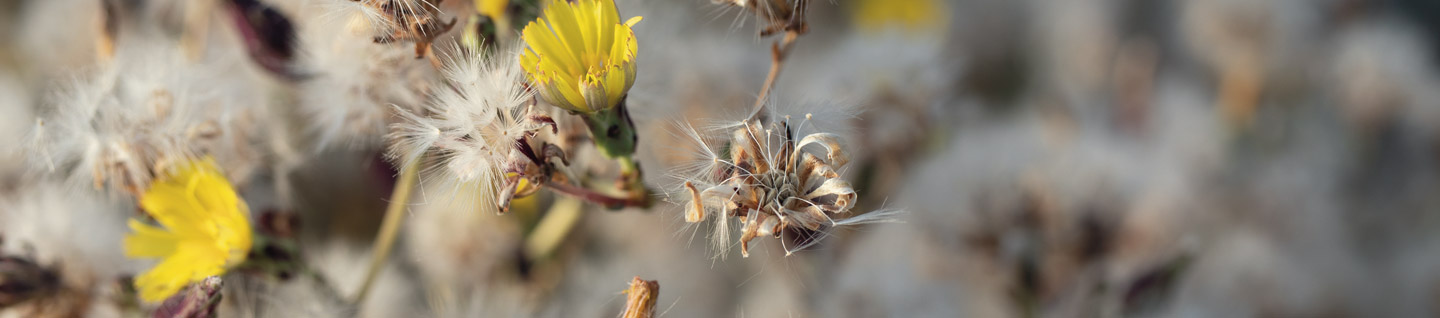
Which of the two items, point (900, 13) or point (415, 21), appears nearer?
point (415, 21)

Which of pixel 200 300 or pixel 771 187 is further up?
pixel 771 187

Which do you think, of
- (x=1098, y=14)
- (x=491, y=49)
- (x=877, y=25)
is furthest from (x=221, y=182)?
(x=1098, y=14)

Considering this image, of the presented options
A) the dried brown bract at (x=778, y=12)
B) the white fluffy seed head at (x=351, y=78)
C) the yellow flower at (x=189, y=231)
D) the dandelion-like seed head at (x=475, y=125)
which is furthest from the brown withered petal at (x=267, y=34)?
→ the dried brown bract at (x=778, y=12)

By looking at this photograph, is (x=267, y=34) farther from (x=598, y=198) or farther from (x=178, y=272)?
(x=598, y=198)

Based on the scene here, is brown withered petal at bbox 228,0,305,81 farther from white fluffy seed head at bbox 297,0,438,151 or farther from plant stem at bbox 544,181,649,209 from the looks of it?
plant stem at bbox 544,181,649,209

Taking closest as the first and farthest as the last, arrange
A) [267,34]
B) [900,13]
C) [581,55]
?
[581,55] → [267,34] → [900,13]

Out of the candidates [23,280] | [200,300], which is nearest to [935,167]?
[200,300]
